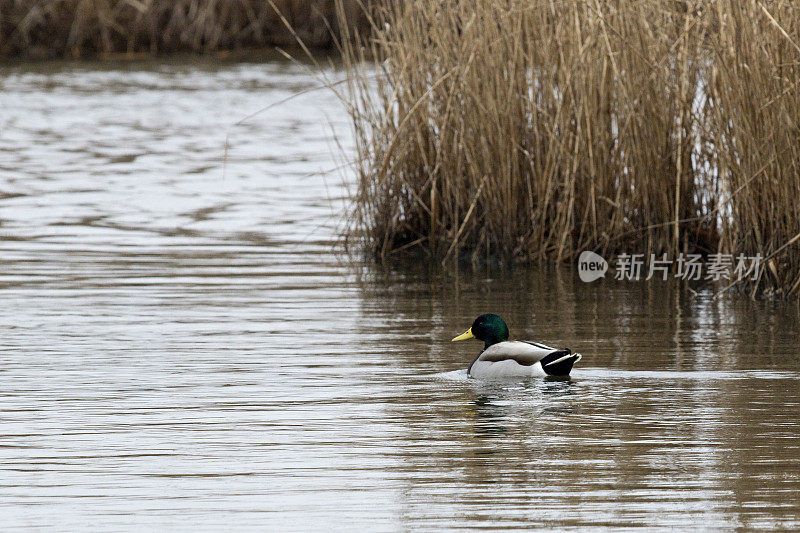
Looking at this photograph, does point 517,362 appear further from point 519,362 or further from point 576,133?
point 576,133

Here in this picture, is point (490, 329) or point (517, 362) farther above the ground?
point (490, 329)

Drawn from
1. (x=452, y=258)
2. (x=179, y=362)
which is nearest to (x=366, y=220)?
(x=452, y=258)

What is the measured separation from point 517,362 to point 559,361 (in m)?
0.25

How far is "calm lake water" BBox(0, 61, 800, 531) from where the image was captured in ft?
16.1

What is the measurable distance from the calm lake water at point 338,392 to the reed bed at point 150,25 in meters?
17.2

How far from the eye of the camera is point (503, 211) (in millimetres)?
10398

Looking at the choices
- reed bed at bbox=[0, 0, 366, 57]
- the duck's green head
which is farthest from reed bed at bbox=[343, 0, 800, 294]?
reed bed at bbox=[0, 0, 366, 57]

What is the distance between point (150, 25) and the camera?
30.8m

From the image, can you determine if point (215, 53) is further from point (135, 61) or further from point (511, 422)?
point (511, 422)

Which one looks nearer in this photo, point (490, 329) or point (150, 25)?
point (490, 329)

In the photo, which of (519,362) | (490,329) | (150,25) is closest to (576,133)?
(490,329)

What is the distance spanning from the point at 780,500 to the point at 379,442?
4.96 ft

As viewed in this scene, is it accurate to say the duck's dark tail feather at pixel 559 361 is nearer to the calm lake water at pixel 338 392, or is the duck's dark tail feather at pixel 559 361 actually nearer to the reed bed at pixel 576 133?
the calm lake water at pixel 338 392

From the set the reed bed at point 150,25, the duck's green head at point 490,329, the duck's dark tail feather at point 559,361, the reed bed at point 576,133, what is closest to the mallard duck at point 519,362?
the duck's dark tail feather at point 559,361
